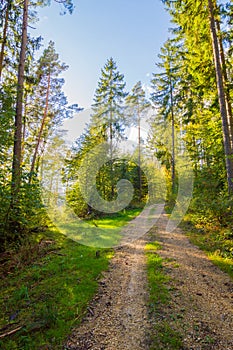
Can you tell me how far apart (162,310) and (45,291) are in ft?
8.06

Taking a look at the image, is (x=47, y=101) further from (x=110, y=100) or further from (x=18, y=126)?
(x=18, y=126)

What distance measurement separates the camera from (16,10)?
875 cm

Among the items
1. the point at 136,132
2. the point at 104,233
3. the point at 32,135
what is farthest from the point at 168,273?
the point at 136,132

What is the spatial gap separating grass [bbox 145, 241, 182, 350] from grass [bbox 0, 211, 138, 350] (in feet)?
4.28

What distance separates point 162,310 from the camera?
3617 millimetres

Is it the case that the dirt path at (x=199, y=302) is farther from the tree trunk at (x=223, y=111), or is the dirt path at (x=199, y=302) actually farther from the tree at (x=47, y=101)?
the tree at (x=47, y=101)

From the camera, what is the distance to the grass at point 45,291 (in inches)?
116

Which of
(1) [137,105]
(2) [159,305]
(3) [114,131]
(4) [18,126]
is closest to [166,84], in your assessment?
(1) [137,105]

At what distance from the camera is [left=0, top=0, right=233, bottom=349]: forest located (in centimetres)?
634

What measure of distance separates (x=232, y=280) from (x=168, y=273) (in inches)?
59.3

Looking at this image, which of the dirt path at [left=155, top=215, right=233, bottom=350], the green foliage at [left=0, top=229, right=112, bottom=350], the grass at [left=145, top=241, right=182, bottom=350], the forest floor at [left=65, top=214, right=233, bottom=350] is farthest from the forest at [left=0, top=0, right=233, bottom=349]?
the grass at [left=145, top=241, right=182, bottom=350]

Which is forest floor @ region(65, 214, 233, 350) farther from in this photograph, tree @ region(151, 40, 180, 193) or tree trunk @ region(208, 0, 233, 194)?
tree @ region(151, 40, 180, 193)

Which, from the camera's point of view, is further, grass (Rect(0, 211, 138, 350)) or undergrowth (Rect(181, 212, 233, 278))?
undergrowth (Rect(181, 212, 233, 278))

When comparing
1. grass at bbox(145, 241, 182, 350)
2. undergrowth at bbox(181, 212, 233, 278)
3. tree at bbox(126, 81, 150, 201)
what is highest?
tree at bbox(126, 81, 150, 201)
